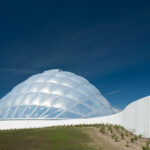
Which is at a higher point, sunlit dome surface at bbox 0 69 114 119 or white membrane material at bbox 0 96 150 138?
sunlit dome surface at bbox 0 69 114 119

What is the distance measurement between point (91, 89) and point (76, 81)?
9.46 feet

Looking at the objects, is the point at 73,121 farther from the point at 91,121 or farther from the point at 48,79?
the point at 48,79

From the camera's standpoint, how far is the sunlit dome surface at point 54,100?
29.6m

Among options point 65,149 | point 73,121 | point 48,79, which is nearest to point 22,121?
point 73,121

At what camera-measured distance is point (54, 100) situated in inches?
1240

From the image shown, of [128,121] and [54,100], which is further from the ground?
[54,100]

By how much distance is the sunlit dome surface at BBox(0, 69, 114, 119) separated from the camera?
97.0 feet

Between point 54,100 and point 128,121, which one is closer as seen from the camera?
point 128,121

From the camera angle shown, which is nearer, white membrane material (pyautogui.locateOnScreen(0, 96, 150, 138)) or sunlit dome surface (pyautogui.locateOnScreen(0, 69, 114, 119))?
white membrane material (pyautogui.locateOnScreen(0, 96, 150, 138))

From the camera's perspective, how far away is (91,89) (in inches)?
1453

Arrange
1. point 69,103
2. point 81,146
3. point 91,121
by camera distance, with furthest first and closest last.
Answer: point 69,103
point 91,121
point 81,146

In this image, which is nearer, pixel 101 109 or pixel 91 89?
pixel 101 109

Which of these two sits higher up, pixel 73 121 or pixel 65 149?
pixel 73 121

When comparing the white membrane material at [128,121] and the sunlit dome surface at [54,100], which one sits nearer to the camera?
the white membrane material at [128,121]
